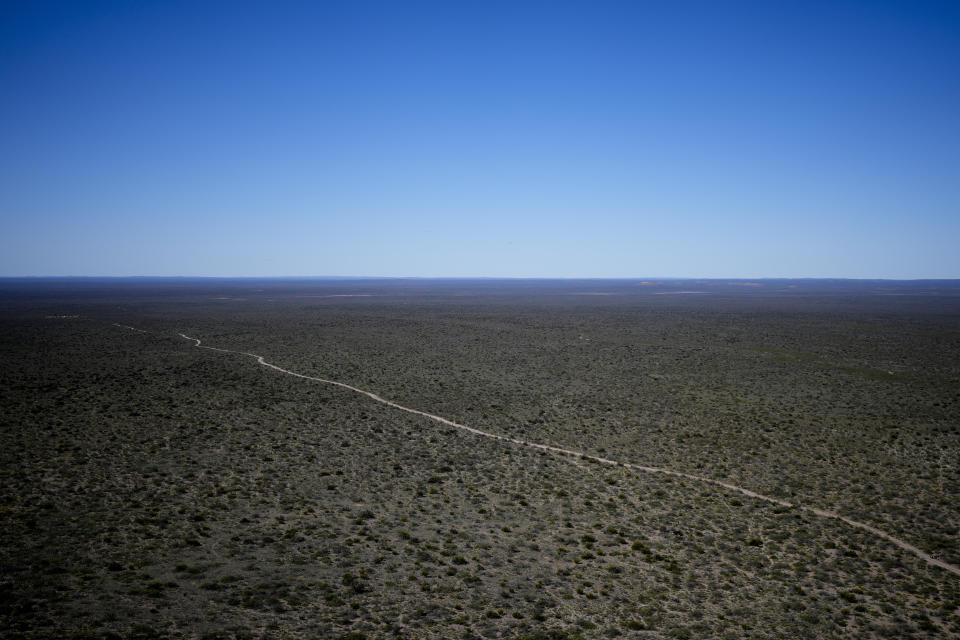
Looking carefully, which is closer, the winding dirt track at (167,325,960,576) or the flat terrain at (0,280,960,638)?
the flat terrain at (0,280,960,638)

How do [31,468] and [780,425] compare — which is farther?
[780,425]

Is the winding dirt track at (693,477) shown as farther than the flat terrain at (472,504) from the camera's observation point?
Yes

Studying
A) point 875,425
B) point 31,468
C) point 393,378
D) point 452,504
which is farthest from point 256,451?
point 875,425

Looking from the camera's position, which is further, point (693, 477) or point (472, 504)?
point (693, 477)

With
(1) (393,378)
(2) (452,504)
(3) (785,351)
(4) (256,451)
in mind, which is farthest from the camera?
(3) (785,351)

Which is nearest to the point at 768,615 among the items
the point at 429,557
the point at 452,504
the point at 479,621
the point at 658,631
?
the point at 658,631

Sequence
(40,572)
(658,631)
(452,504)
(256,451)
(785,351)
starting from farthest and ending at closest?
1. (785,351)
2. (256,451)
3. (452,504)
4. (40,572)
5. (658,631)

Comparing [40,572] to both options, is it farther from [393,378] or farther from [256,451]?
[393,378]

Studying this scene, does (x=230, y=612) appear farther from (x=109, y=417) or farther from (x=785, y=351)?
(x=785, y=351)
